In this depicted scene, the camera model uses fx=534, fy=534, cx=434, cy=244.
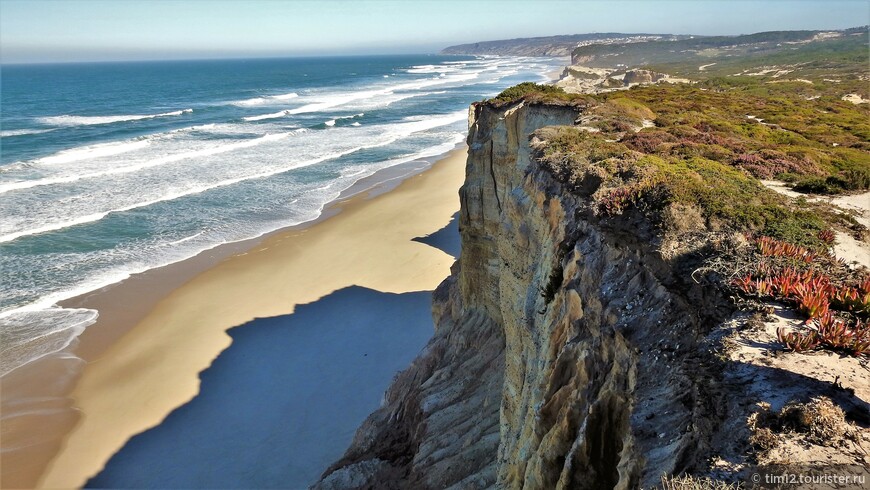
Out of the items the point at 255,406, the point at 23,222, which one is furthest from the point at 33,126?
the point at 255,406

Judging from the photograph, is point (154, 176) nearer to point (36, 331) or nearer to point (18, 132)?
point (36, 331)

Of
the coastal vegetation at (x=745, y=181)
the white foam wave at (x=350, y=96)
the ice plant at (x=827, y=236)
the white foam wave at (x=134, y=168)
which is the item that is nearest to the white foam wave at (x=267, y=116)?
the white foam wave at (x=350, y=96)

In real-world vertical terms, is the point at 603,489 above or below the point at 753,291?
below

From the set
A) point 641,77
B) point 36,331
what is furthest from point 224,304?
point 641,77

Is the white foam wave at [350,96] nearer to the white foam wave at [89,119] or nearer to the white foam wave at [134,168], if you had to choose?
the white foam wave at [89,119]

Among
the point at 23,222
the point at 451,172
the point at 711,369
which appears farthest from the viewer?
the point at 451,172

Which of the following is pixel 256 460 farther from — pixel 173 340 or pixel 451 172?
pixel 451 172

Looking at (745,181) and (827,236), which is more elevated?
(745,181)
